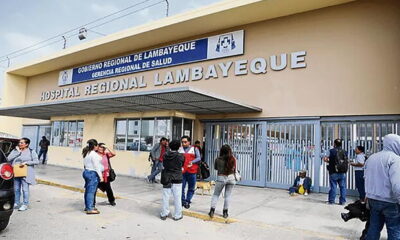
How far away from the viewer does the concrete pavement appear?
5559 millimetres

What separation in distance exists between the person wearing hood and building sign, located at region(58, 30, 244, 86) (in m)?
8.33

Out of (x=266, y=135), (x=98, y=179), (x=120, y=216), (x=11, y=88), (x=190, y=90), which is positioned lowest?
(x=120, y=216)

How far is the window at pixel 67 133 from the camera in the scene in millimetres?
15930

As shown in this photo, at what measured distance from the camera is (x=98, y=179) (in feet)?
20.7

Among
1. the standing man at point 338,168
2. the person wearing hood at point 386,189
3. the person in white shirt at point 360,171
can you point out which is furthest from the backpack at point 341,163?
the person wearing hood at point 386,189

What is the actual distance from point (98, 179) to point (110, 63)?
1119 centimetres

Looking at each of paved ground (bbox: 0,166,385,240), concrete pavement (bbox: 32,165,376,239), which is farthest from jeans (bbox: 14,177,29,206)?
concrete pavement (bbox: 32,165,376,239)

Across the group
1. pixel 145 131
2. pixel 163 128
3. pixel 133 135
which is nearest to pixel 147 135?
pixel 145 131

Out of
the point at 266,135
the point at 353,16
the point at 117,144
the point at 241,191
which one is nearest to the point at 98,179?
the point at 241,191

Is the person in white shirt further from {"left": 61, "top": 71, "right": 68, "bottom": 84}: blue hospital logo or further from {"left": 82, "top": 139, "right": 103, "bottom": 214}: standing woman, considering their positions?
{"left": 61, "top": 71, "right": 68, "bottom": 84}: blue hospital logo

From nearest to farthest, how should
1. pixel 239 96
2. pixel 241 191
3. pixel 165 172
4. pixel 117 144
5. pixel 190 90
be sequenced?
pixel 165 172 → pixel 190 90 → pixel 241 191 → pixel 239 96 → pixel 117 144

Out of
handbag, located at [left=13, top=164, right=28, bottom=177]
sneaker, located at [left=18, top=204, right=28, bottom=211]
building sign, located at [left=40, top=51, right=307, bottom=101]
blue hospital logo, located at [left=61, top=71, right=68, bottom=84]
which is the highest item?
blue hospital logo, located at [left=61, top=71, right=68, bottom=84]

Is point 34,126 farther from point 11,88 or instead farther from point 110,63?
point 110,63

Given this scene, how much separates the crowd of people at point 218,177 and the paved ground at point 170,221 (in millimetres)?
386
